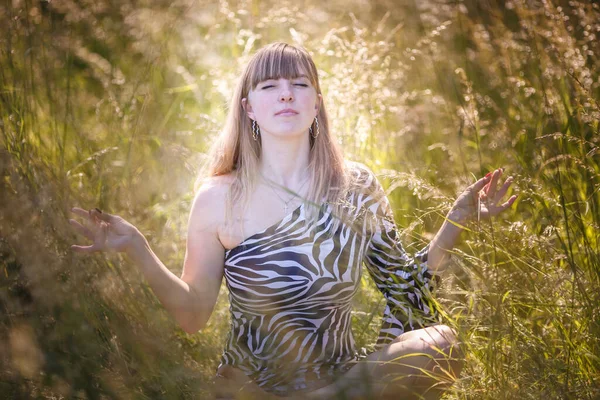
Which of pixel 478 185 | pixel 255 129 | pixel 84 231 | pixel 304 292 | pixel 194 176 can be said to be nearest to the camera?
pixel 84 231

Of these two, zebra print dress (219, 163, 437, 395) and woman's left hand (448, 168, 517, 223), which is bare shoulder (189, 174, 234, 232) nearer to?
zebra print dress (219, 163, 437, 395)

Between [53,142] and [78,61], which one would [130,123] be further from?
[78,61]

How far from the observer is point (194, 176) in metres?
2.57

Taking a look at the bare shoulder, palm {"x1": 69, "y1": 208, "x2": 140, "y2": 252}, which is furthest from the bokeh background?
the bare shoulder

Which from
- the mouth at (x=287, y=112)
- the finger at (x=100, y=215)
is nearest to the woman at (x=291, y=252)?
the mouth at (x=287, y=112)

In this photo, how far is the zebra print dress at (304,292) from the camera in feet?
6.00

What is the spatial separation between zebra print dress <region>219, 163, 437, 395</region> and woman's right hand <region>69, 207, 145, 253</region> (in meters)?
0.38

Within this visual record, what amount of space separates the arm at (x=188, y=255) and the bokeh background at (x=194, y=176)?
0.40 ft

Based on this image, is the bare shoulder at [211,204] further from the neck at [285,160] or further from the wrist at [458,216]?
the wrist at [458,216]

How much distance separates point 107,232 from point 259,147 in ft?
2.13

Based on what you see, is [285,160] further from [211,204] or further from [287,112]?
[211,204]

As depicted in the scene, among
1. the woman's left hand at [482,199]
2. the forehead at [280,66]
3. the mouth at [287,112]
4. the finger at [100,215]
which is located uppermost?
the forehead at [280,66]

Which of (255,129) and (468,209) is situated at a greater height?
(255,129)

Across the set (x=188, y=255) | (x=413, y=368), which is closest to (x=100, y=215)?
(x=188, y=255)
